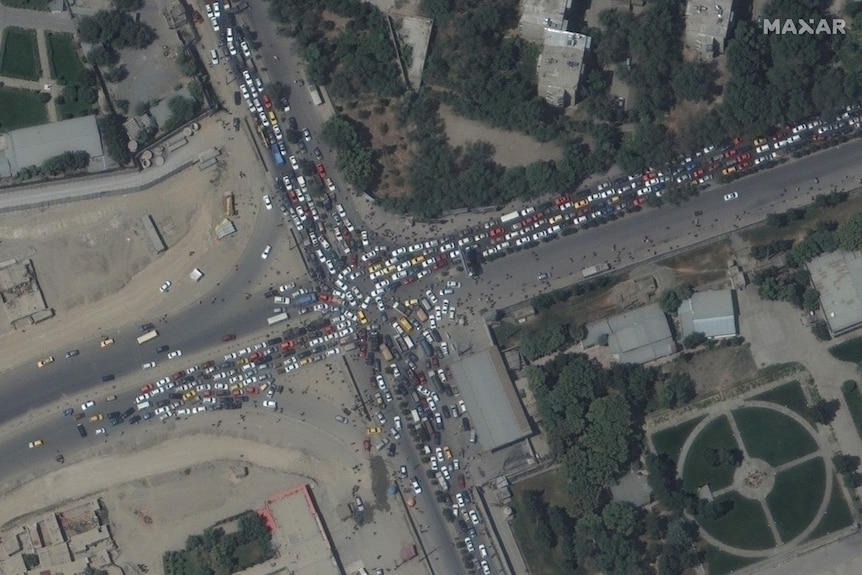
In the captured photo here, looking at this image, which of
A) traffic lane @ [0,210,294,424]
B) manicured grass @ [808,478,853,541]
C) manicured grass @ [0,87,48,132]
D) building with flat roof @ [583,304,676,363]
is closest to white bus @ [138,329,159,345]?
traffic lane @ [0,210,294,424]

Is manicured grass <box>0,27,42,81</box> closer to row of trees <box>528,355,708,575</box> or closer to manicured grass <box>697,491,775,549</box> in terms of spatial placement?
row of trees <box>528,355,708,575</box>

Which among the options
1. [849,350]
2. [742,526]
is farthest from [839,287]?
[742,526]

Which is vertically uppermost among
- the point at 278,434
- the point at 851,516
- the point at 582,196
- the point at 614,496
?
the point at 582,196

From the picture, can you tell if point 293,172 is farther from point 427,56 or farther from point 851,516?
point 851,516

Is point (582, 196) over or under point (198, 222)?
under

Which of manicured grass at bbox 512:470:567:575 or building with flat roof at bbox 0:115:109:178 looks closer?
manicured grass at bbox 512:470:567:575

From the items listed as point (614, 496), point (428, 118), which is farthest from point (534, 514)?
point (428, 118)

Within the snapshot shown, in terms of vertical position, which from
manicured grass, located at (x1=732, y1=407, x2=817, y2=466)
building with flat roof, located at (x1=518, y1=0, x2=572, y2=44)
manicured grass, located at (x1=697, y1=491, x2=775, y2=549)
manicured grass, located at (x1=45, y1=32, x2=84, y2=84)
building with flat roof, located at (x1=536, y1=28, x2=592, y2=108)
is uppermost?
manicured grass, located at (x1=45, y1=32, x2=84, y2=84)

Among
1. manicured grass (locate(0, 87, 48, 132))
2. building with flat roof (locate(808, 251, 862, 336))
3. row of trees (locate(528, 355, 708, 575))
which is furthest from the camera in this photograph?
manicured grass (locate(0, 87, 48, 132))
